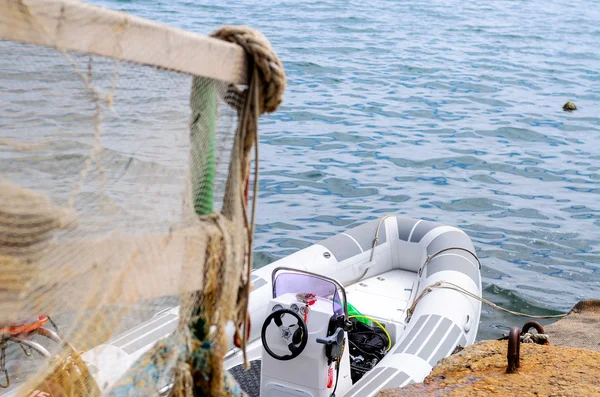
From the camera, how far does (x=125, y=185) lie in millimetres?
1469

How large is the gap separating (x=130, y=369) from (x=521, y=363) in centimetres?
189

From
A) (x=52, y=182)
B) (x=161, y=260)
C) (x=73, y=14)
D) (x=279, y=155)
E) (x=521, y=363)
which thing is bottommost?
(x=279, y=155)

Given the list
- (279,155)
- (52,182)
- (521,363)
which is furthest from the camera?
(279,155)

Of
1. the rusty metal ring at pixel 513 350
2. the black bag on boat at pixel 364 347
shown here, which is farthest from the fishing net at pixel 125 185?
the black bag on boat at pixel 364 347

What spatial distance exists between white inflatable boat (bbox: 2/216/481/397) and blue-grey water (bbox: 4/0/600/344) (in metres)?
0.79

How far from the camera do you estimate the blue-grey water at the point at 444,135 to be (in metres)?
7.27

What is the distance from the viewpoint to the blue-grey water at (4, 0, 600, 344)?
23.8 feet

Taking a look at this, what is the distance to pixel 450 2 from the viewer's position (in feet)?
70.4

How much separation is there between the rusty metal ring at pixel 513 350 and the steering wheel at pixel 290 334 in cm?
94

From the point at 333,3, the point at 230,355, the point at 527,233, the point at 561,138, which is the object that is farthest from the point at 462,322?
the point at 333,3

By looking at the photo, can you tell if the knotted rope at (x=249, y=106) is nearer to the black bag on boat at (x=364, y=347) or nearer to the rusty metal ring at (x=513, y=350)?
the rusty metal ring at (x=513, y=350)

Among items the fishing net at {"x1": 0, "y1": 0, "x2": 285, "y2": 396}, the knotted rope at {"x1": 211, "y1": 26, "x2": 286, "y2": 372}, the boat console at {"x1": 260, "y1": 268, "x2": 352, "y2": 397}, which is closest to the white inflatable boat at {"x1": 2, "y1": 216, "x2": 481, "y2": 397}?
the boat console at {"x1": 260, "y1": 268, "x2": 352, "y2": 397}

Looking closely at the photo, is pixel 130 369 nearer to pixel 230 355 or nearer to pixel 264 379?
pixel 264 379

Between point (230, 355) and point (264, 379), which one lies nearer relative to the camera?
point (264, 379)
